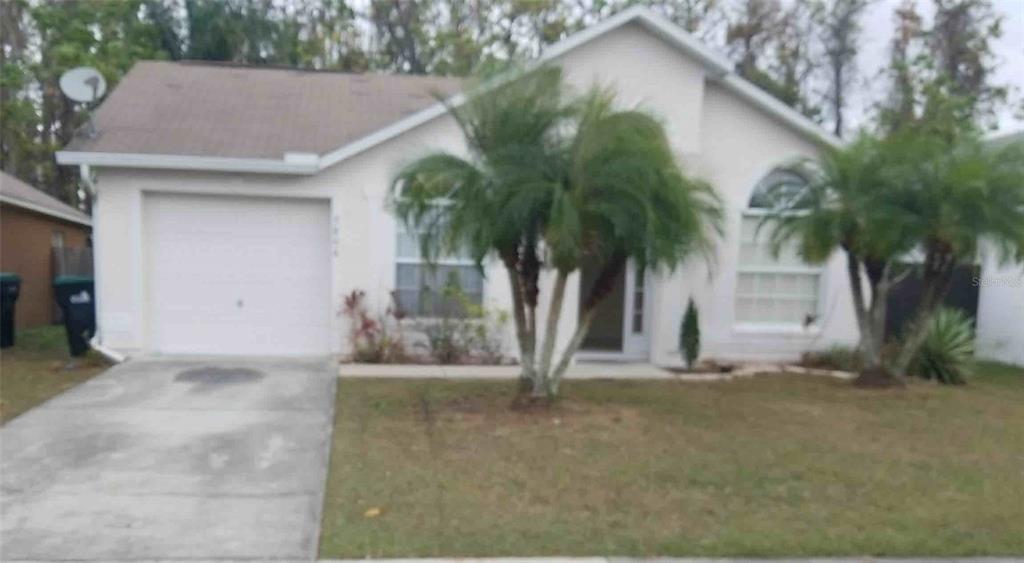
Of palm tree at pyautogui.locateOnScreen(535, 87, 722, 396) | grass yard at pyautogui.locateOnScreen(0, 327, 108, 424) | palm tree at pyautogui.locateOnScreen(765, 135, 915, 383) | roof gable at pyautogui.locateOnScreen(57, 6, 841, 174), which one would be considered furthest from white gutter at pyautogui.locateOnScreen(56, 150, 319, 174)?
palm tree at pyautogui.locateOnScreen(765, 135, 915, 383)

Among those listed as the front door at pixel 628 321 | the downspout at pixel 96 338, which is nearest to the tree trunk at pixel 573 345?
the front door at pixel 628 321

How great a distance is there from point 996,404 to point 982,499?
4.45 metres

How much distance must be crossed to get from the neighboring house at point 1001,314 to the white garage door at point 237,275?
10656 mm

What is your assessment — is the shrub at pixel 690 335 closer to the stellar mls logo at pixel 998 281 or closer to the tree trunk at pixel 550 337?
the tree trunk at pixel 550 337

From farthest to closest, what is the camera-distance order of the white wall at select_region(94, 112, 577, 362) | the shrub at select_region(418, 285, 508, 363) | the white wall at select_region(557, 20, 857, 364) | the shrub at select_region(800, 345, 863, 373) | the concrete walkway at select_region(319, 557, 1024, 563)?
the shrub at select_region(800, 345, 863, 373), the white wall at select_region(557, 20, 857, 364), the shrub at select_region(418, 285, 508, 363), the white wall at select_region(94, 112, 577, 362), the concrete walkway at select_region(319, 557, 1024, 563)

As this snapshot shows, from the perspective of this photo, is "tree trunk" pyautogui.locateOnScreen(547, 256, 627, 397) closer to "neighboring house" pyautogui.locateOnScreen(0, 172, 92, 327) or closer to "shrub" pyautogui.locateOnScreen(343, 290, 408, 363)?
"shrub" pyautogui.locateOnScreen(343, 290, 408, 363)

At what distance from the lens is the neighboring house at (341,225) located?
35.3ft

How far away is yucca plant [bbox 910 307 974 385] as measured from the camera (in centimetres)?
1091

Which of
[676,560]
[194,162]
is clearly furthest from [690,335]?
[194,162]

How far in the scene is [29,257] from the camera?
15914 mm

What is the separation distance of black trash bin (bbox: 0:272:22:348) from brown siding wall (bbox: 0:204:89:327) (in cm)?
259

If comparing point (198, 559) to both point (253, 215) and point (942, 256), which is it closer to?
point (253, 215)

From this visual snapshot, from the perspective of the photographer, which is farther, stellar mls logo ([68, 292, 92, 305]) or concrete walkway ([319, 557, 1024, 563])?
stellar mls logo ([68, 292, 92, 305])

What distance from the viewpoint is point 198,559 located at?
4.42m
